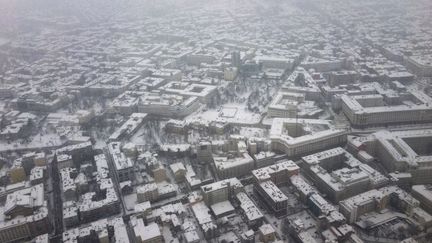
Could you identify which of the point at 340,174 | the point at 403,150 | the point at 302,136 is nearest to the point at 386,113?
the point at 403,150

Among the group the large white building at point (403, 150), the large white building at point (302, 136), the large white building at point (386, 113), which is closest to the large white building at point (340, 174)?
the large white building at point (302, 136)

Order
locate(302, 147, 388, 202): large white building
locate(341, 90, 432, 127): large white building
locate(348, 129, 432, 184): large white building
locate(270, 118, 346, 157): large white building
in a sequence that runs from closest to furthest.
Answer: locate(302, 147, 388, 202): large white building < locate(348, 129, 432, 184): large white building < locate(270, 118, 346, 157): large white building < locate(341, 90, 432, 127): large white building

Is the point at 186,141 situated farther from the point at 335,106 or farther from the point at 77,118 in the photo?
the point at 335,106

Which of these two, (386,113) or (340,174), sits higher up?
(386,113)

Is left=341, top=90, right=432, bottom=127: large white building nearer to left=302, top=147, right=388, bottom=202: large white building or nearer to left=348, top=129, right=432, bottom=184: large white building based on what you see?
left=348, top=129, right=432, bottom=184: large white building

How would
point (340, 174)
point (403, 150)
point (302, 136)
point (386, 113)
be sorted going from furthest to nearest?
point (386, 113) → point (302, 136) → point (403, 150) → point (340, 174)

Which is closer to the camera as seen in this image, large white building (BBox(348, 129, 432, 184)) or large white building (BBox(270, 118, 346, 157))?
large white building (BBox(348, 129, 432, 184))

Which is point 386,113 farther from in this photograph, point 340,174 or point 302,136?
point 340,174

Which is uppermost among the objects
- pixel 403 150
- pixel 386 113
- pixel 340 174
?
pixel 386 113

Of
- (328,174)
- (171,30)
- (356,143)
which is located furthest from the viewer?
(171,30)

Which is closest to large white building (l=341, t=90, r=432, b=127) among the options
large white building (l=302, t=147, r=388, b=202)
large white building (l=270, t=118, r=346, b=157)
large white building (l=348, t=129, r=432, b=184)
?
large white building (l=270, t=118, r=346, b=157)

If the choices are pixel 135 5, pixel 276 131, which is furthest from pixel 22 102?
pixel 135 5
